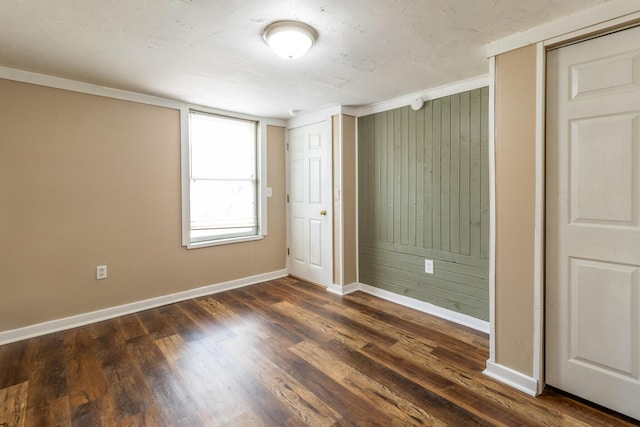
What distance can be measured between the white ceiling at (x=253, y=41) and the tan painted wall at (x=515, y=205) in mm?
263

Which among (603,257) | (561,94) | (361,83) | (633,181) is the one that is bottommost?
(603,257)

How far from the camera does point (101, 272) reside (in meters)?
2.97

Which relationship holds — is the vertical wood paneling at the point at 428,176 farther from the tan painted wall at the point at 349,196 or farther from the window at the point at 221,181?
the window at the point at 221,181

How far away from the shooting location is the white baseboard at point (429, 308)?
2755mm

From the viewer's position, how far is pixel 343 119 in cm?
362

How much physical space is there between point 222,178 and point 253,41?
210 cm

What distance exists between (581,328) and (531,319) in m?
0.24

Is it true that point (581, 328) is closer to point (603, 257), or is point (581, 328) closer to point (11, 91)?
point (603, 257)

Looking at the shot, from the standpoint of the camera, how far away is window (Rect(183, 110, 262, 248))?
142 inches

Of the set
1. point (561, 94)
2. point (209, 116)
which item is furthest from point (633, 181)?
point (209, 116)

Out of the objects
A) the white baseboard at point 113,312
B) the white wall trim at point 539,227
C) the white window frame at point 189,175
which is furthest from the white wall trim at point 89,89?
the white wall trim at point 539,227

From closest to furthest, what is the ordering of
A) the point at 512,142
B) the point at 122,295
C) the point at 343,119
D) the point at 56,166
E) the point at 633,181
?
the point at 633,181
the point at 512,142
the point at 56,166
the point at 122,295
the point at 343,119

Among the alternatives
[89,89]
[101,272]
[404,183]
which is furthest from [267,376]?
[89,89]

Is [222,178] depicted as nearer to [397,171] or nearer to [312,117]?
[312,117]
